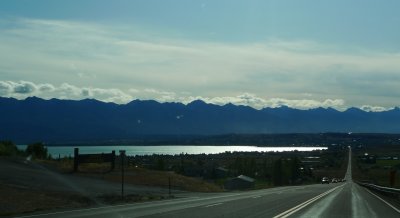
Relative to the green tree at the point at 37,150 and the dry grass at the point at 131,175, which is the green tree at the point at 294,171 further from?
the dry grass at the point at 131,175

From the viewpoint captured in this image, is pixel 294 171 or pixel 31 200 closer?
pixel 31 200

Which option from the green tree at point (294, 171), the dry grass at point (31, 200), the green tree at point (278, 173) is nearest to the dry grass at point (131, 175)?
the dry grass at point (31, 200)

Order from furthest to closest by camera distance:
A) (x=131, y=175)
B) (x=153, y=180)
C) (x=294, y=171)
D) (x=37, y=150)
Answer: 1. (x=294, y=171)
2. (x=37, y=150)
3. (x=131, y=175)
4. (x=153, y=180)

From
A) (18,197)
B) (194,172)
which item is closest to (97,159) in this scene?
A: (18,197)

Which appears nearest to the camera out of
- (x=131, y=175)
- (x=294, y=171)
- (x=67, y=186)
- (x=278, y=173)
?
(x=67, y=186)

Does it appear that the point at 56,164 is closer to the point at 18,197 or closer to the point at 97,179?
the point at 97,179

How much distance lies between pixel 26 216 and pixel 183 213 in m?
5.87

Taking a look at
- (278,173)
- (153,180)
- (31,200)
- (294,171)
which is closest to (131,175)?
(153,180)

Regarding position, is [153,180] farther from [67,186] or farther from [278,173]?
[278,173]

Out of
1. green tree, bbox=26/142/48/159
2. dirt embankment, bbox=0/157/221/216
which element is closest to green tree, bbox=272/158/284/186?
green tree, bbox=26/142/48/159

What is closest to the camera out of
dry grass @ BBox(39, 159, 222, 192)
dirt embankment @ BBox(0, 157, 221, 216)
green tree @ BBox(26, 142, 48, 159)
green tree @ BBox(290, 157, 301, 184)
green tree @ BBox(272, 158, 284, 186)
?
dirt embankment @ BBox(0, 157, 221, 216)

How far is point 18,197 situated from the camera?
2914 cm

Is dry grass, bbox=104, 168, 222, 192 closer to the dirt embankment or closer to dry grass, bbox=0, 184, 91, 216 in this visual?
the dirt embankment

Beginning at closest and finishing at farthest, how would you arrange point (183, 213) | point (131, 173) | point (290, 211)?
point (183, 213), point (290, 211), point (131, 173)
